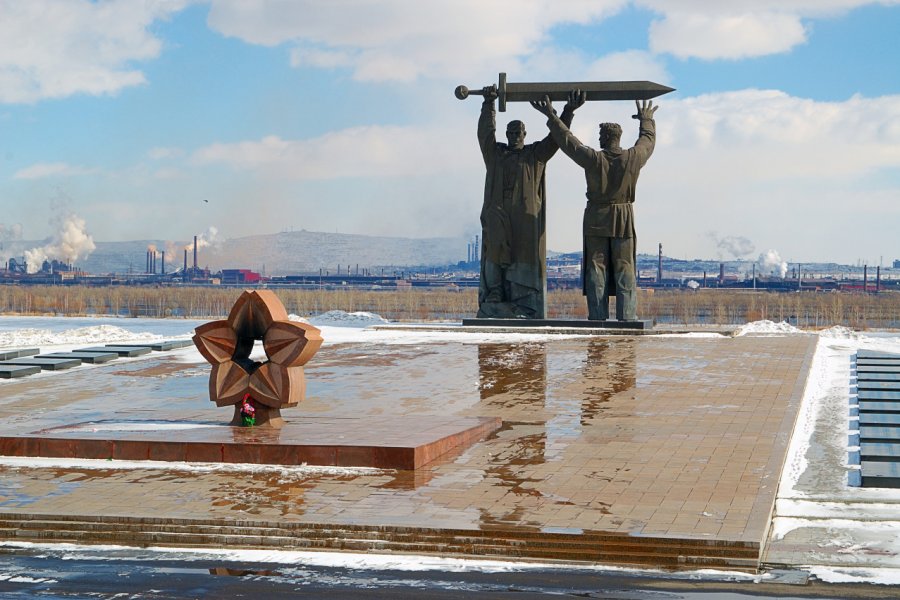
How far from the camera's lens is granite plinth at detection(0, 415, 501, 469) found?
8141 mm

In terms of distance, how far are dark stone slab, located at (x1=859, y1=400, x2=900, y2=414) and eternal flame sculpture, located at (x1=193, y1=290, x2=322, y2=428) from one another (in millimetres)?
4838

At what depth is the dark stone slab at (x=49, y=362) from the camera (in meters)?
14.3

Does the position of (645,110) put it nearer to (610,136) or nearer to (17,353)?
(610,136)

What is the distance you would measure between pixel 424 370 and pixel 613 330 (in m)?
4.82

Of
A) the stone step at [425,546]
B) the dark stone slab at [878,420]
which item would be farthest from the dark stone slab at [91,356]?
the dark stone slab at [878,420]

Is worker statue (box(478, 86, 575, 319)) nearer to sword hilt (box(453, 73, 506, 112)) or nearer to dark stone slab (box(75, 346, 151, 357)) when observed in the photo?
sword hilt (box(453, 73, 506, 112))

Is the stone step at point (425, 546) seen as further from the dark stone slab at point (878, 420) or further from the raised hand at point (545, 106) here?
the raised hand at point (545, 106)

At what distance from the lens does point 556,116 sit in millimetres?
17219

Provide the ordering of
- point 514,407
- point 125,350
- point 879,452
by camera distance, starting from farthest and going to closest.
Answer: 1. point 125,350
2. point 514,407
3. point 879,452

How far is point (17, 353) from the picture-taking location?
1540cm

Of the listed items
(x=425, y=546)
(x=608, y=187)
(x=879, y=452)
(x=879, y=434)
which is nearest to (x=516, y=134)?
(x=608, y=187)

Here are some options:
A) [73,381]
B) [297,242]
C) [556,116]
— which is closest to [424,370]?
[73,381]

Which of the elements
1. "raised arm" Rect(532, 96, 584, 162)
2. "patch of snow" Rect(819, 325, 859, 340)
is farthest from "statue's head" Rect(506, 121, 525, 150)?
"patch of snow" Rect(819, 325, 859, 340)

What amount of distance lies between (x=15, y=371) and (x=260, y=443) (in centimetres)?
635
